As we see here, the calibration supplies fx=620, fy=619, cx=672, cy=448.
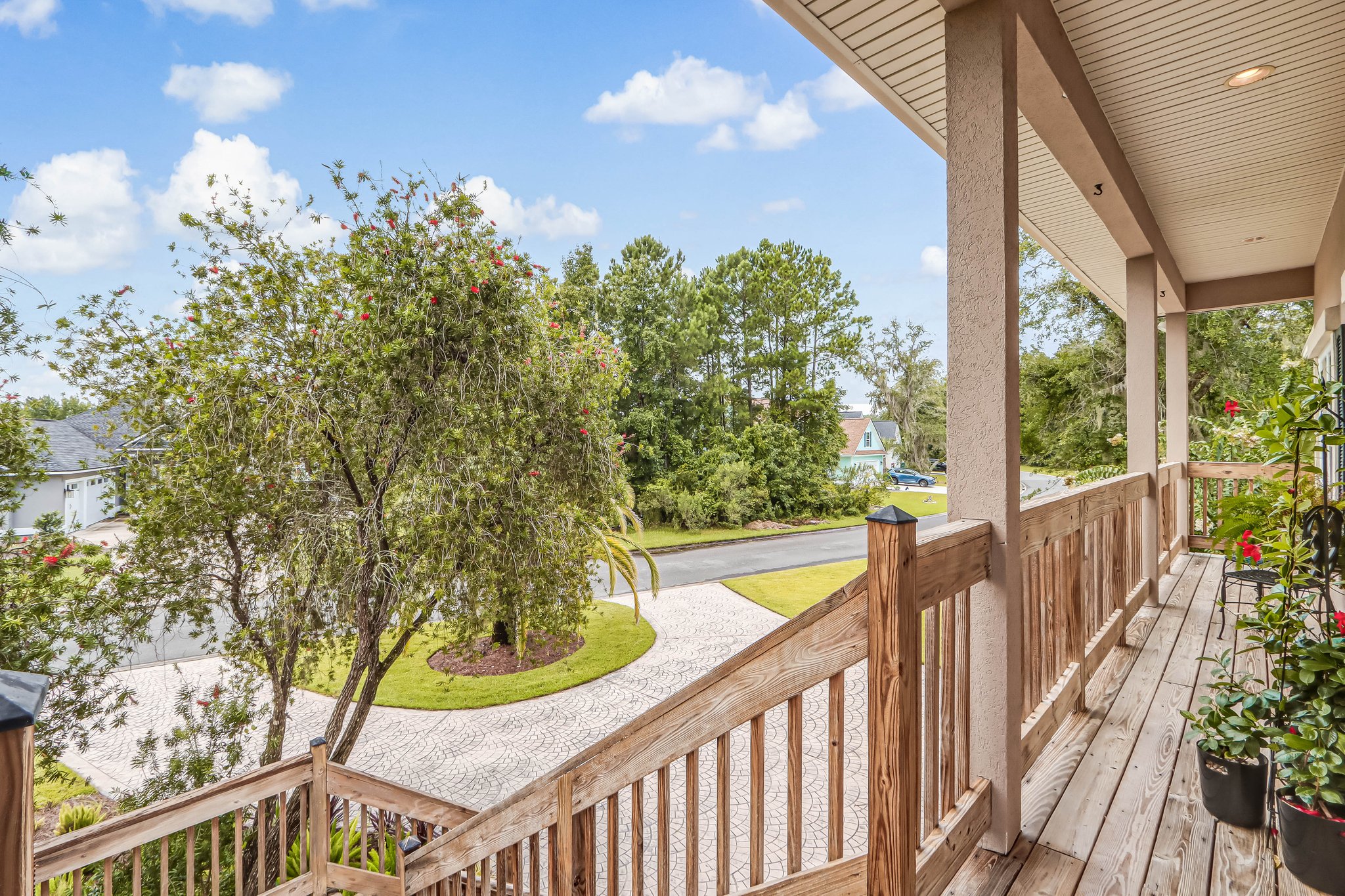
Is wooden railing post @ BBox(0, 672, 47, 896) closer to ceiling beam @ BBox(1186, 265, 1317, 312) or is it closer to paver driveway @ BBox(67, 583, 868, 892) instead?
paver driveway @ BBox(67, 583, 868, 892)

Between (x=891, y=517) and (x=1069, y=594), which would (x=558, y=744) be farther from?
(x=891, y=517)

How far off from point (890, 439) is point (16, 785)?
22.9 m

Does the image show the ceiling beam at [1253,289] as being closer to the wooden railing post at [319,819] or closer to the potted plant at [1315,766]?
the potted plant at [1315,766]

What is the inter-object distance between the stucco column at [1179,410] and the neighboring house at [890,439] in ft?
53.6

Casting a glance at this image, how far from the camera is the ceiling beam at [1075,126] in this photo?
6.54ft

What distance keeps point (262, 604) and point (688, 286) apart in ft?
56.1

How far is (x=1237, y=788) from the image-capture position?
5.62 ft

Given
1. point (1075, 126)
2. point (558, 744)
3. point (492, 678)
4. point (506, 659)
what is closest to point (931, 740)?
point (1075, 126)

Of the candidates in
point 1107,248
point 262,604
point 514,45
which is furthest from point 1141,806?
point 514,45

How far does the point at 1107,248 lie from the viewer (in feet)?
13.9

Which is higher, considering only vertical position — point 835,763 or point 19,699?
point 19,699

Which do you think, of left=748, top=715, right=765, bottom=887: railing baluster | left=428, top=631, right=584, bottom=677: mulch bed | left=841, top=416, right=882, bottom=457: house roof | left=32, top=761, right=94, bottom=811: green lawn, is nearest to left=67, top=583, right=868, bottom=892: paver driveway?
left=32, top=761, right=94, bottom=811: green lawn

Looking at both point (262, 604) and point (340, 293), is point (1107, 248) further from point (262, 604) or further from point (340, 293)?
point (262, 604)

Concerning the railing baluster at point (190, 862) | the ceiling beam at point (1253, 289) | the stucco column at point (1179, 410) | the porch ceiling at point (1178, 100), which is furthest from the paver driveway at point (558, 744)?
the ceiling beam at point (1253, 289)
